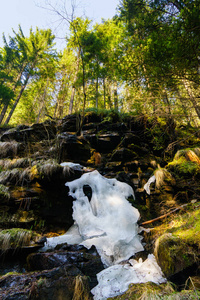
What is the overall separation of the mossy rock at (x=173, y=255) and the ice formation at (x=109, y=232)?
21 centimetres

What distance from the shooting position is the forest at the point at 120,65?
4.33 meters

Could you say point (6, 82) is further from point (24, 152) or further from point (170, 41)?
point (170, 41)

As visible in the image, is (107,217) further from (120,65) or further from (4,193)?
(120,65)

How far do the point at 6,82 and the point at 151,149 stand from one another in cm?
1444

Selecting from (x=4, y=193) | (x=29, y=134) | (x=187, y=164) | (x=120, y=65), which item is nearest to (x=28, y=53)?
(x=29, y=134)

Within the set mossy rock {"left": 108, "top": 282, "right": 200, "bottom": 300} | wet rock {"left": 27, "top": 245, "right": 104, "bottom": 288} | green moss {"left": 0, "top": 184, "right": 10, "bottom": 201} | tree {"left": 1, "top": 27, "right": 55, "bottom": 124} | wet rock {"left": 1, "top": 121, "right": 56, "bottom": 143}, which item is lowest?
mossy rock {"left": 108, "top": 282, "right": 200, "bottom": 300}

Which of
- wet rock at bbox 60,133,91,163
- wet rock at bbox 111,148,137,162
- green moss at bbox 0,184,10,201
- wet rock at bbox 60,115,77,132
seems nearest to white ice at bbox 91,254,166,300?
green moss at bbox 0,184,10,201

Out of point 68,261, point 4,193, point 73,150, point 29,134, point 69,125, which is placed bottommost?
point 68,261

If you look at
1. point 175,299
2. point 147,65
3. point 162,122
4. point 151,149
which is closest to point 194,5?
point 147,65

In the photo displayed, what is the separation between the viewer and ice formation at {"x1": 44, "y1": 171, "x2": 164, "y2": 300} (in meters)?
2.80

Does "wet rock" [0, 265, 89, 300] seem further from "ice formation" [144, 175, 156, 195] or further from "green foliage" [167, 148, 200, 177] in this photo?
"green foliage" [167, 148, 200, 177]

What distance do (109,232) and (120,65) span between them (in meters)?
5.46

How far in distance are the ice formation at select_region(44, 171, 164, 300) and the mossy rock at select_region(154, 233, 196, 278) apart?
21 cm

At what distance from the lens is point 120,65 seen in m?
5.55
